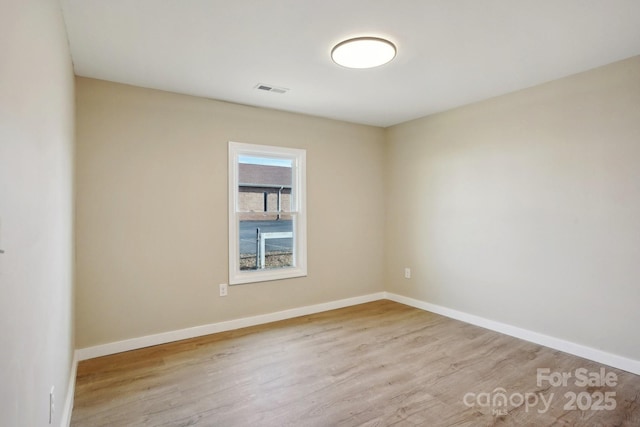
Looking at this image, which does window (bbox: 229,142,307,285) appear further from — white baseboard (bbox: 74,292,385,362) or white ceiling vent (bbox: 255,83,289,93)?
white ceiling vent (bbox: 255,83,289,93)

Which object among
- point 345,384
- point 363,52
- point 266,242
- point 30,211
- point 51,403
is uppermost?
point 363,52

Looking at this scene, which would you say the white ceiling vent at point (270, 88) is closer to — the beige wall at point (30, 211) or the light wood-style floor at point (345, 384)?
the beige wall at point (30, 211)

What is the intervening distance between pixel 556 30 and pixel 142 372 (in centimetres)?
Result: 393

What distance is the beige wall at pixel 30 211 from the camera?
0.89 meters

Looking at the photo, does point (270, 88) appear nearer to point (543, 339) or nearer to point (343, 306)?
point (343, 306)

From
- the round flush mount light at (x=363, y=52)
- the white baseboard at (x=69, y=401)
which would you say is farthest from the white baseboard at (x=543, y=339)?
the white baseboard at (x=69, y=401)

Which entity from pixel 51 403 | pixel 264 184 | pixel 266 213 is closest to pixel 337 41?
pixel 264 184

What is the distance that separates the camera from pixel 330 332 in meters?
3.50

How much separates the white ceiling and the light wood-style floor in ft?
8.14

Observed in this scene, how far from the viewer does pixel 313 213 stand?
4.19 meters

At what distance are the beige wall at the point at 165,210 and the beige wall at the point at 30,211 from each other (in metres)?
1.14

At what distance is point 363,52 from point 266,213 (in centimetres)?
212

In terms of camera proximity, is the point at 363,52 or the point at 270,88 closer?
the point at 363,52

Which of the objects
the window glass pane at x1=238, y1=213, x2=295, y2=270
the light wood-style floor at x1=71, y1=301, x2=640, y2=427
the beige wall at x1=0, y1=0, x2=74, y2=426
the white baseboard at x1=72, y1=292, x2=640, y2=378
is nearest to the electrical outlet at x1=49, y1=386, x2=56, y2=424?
the beige wall at x1=0, y1=0, x2=74, y2=426
